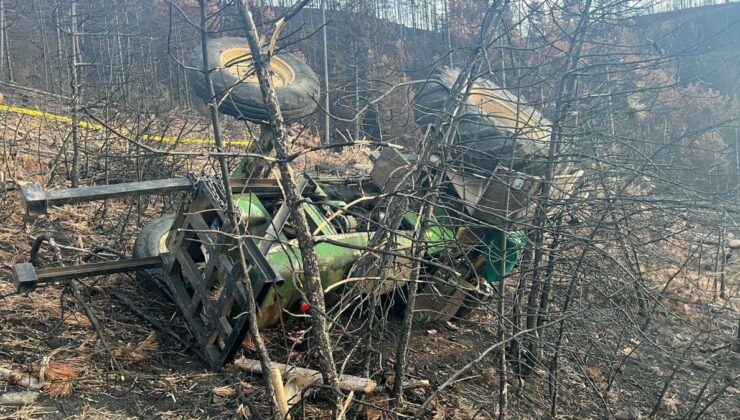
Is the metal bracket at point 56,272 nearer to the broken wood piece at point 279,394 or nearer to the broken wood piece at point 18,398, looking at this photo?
the broken wood piece at point 18,398

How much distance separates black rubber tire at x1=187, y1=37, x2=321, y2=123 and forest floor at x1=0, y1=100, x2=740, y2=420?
1780 millimetres

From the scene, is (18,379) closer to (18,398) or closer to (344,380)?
(18,398)

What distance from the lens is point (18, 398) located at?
3.07 meters

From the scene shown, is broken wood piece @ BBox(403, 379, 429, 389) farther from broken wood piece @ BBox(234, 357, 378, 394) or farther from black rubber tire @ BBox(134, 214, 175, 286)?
black rubber tire @ BBox(134, 214, 175, 286)

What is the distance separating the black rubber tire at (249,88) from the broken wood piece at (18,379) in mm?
2435

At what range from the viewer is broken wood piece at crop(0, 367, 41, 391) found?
125 inches

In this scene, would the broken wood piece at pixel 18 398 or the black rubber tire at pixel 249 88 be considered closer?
the broken wood piece at pixel 18 398

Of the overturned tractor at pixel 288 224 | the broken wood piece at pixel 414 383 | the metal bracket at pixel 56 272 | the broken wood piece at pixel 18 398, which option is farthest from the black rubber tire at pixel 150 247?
the broken wood piece at pixel 414 383

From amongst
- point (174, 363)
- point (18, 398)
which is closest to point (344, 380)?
point (174, 363)

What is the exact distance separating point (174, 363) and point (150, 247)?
1.30m

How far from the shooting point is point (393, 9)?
2962 centimetres

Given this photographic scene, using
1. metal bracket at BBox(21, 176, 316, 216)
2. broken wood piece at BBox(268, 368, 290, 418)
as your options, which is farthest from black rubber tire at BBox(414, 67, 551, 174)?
broken wood piece at BBox(268, 368, 290, 418)

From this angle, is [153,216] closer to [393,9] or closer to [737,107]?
[737,107]

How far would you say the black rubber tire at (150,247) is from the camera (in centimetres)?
468
